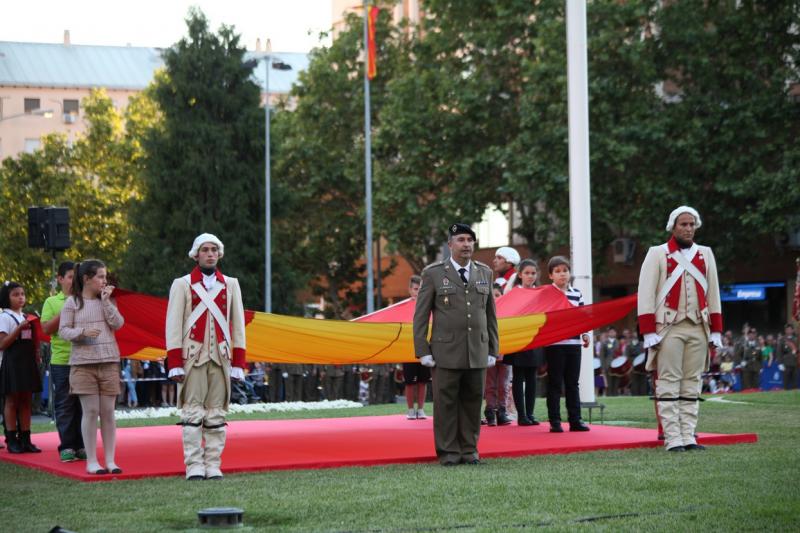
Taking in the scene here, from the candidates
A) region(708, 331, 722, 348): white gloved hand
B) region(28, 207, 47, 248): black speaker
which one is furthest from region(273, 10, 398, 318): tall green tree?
region(708, 331, 722, 348): white gloved hand

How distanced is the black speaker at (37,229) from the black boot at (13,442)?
6471 millimetres

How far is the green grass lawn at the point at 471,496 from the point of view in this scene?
305 inches

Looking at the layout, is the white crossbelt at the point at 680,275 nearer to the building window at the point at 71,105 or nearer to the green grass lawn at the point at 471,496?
the green grass lawn at the point at 471,496

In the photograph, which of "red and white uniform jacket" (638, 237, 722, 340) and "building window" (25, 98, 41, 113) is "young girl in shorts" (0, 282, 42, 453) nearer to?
"red and white uniform jacket" (638, 237, 722, 340)

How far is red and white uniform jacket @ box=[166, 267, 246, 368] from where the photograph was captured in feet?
34.5

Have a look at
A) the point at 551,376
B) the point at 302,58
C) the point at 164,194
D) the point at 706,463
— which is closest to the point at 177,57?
the point at 164,194

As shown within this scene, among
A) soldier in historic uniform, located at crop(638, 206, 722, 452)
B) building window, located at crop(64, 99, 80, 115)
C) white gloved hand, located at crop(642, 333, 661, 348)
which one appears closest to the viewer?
soldier in historic uniform, located at crop(638, 206, 722, 452)

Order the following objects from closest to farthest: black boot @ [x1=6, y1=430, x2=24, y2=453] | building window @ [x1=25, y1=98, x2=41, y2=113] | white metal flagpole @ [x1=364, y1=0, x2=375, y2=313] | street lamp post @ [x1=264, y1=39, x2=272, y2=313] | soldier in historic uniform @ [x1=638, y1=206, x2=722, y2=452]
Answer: soldier in historic uniform @ [x1=638, y1=206, x2=722, y2=452] → black boot @ [x1=6, y1=430, x2=24, y2=453] → white metal flagpole @ [x1=364, y1=0, x2=375, y2=313] → street lamp post @ [x1=264, y1=39, x2=272, y2=313] → building window @ [x1=25, y1=98, x2=41, y2=113]

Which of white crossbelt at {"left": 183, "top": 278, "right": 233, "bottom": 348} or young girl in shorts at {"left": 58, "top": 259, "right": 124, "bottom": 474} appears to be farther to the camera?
young girl in shorts at {"left": 58, "top": 259, "right": 124, "bottom": 474}

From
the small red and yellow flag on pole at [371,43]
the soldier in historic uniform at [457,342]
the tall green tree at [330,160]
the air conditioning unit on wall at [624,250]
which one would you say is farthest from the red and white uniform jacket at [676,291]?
the tall green tree at [330,160]

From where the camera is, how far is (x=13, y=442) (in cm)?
1320

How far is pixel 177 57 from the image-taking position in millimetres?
52438

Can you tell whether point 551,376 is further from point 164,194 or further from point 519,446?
point 164,194

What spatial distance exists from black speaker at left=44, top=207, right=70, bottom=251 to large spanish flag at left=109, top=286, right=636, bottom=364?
577 cm
